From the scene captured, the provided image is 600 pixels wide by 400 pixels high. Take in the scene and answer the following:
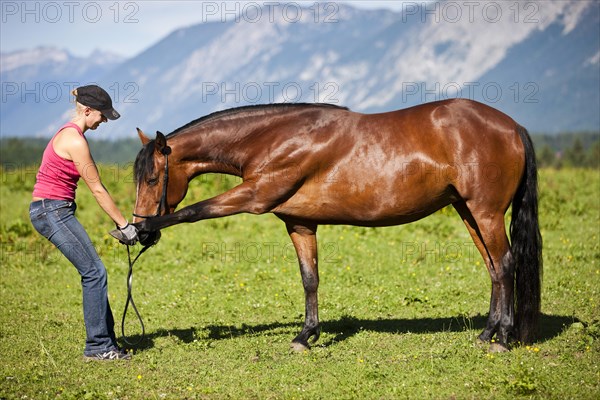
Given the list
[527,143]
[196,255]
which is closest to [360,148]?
[527,143]

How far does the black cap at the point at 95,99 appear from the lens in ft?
20.2

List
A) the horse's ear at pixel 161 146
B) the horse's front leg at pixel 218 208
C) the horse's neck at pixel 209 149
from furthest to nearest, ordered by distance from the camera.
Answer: the horse's neck at pixel 209 149
the horse's ear at pixel 161 146
the horse's front leg at pixel 218 208

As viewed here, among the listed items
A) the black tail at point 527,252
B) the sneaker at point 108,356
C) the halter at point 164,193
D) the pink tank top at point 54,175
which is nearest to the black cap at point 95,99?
the pink tank top at point 54,175

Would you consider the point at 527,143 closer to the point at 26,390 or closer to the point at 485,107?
the point at 485,107

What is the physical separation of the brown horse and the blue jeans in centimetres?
61

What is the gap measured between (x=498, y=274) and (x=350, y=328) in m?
1.93

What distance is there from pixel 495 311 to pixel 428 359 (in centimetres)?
108

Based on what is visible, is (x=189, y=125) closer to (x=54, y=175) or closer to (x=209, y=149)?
(x=209, y=149)

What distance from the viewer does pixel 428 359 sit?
6.13 meters

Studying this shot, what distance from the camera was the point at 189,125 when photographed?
22.4ft

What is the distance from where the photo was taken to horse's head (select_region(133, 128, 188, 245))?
654 cm

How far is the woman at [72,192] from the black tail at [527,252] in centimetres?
393

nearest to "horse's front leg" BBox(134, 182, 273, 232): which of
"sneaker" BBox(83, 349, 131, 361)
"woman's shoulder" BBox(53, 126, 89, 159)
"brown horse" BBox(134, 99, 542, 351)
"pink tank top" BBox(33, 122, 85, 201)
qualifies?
"brown horse" BBox(134, 99, 542, 351)

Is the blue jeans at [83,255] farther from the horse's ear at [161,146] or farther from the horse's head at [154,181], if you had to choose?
the horse's ear at [161,146]
